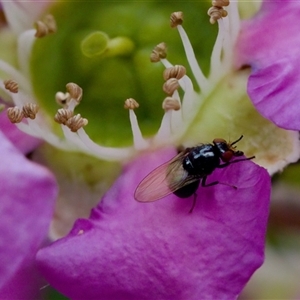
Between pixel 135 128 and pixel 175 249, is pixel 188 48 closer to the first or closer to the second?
pixel 135 128

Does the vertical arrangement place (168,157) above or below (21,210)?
below

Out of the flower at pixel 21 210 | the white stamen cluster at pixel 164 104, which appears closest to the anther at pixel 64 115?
the white stamen cluster at pixel 164 104

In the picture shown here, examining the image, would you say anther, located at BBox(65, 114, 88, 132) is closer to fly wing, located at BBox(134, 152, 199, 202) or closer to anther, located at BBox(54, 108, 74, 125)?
anther, located at BBox(54, 108, 74, 125)

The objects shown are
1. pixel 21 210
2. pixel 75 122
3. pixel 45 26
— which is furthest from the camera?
pixel 45 26

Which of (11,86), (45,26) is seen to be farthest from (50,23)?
(11,86)

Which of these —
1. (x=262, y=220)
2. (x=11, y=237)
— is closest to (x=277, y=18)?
(x=262, y=220)

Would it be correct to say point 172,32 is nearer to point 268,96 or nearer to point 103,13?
point 103,13

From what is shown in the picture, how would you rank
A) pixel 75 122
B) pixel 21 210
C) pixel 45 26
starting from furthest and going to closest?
pixel 45 26 → pixel 75 122 → pixel 21 210
